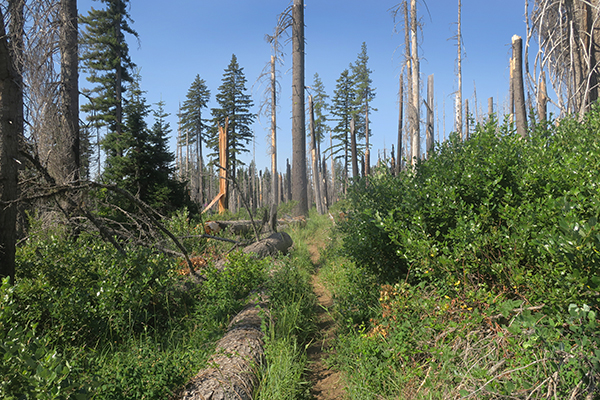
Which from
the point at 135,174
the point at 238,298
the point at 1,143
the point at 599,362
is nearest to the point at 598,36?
the point at 599,362

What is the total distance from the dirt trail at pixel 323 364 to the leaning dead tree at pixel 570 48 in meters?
5.13

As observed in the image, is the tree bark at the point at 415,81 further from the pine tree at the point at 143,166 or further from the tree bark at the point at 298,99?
the pine tree at the point at 143,166

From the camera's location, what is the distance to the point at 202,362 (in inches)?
123

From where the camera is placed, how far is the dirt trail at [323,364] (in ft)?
11.2

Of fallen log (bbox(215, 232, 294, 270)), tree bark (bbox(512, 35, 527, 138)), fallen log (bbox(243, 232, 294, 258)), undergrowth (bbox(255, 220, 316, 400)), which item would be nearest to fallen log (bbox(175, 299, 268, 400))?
undergrowth (bbox(255, 220, 316, 400))

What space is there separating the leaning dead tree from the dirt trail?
5134 mm

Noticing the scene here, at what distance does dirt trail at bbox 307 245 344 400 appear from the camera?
342 centimetres

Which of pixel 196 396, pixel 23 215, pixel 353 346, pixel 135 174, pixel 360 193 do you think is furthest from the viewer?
pixel 135 174

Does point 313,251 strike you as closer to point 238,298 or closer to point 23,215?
point 238,298

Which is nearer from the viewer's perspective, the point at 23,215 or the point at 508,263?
the point at 508,263

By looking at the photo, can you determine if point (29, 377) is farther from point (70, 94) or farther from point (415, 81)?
point (415, 81)

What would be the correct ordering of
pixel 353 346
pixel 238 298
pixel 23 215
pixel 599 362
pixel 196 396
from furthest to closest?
pixel 23 215 → pixel 238 298 → pixel 353 346 → pixel 196 396 → pixel 599 362

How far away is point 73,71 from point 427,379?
825 cm

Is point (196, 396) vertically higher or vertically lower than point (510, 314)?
lower
